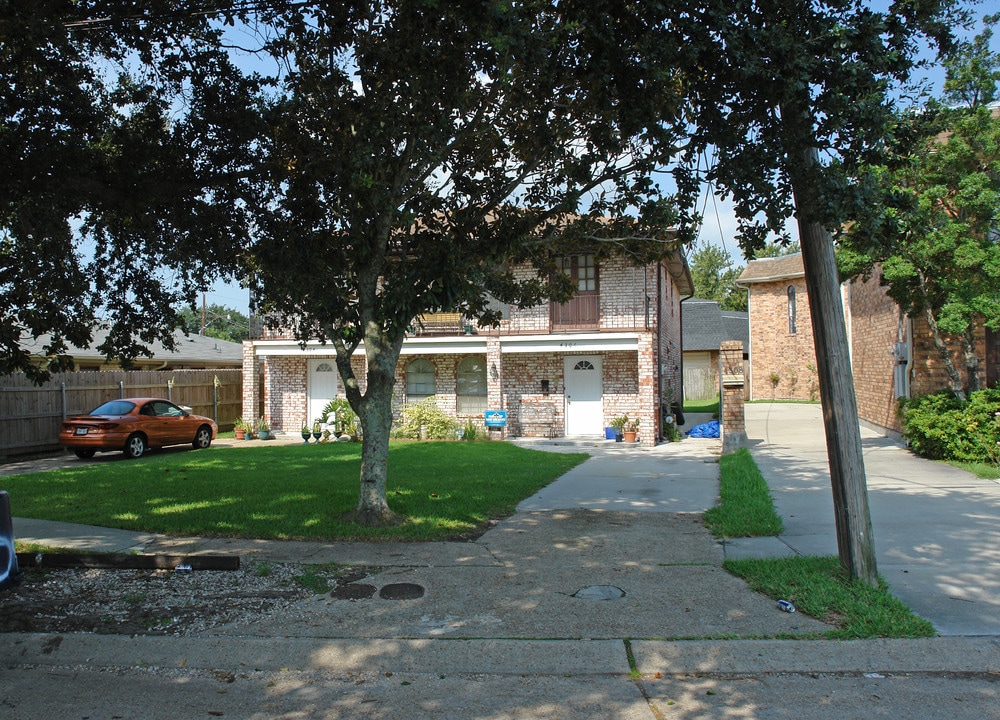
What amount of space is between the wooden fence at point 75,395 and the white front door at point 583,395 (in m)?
11.7

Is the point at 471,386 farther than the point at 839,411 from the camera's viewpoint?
Yes

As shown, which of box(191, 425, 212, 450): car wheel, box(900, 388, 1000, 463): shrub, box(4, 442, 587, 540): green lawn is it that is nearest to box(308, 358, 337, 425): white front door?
box(191, 425, 212, 450): car wheel

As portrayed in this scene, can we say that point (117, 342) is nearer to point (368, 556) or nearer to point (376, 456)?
point (376, 456)

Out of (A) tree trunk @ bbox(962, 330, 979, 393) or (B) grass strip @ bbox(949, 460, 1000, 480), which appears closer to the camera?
(B) grass strip @ bbox(949, 460, 1000, 480)

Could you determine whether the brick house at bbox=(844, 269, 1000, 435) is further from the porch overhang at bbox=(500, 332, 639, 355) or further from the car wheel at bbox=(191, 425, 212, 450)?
the car wheel at bbox=(191, 425, 212, 450)

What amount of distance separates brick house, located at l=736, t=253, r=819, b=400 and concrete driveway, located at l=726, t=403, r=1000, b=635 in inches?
792

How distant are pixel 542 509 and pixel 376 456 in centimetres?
260

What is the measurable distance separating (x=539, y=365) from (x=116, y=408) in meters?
10.7

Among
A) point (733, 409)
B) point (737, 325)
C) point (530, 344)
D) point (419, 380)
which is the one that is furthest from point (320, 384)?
point (737, 325)

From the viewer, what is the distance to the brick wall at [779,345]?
3466cm

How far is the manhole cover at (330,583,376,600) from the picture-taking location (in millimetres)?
6059

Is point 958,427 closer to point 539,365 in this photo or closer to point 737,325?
point 539,365

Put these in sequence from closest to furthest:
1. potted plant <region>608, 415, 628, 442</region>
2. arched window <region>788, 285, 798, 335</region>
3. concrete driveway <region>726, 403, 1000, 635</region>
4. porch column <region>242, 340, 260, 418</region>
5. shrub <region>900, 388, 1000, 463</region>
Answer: concrete driveway <region>726, 403, 1000, 635</region>
shrub <region>900, 388, 1000, 463</region>
potted plant <region>608, 415, 628, 442</region>
porch column <region>242, 340, 260, 418</region>
arched window <region>788, 285, 798, 335</region>

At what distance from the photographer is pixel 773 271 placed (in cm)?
3619
